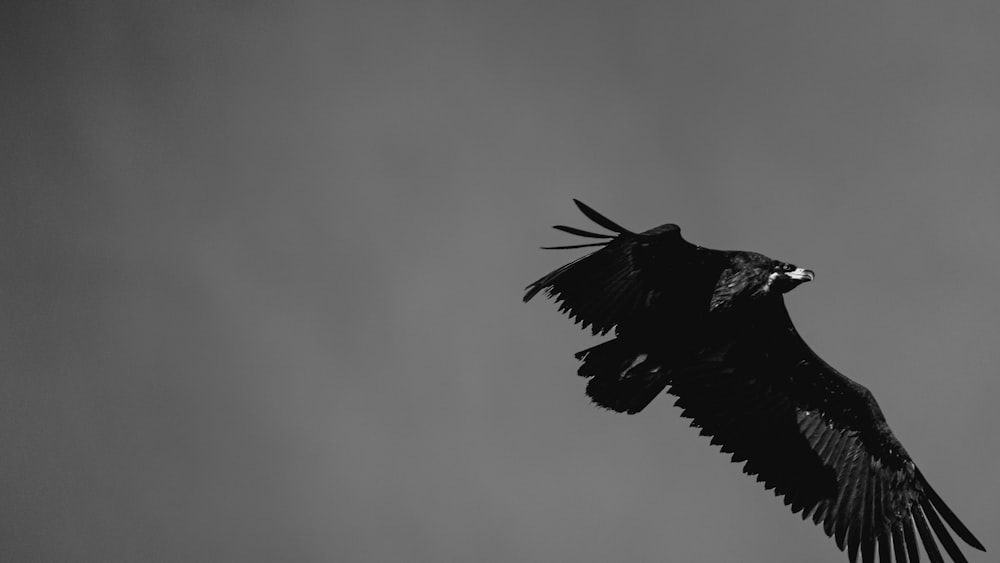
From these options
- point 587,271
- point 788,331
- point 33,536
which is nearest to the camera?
point 587,271

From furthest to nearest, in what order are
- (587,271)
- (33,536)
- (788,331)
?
(33,536) < (788,331) < (587,271)

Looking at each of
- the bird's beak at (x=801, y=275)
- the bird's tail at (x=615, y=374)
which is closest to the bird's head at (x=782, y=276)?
the bird's beak at (x=801, y=275)

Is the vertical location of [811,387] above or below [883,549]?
above

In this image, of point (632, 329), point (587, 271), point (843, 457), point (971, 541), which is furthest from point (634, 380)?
point (971, 541)

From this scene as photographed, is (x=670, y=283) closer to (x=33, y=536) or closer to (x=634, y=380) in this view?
(x=634, y=380)

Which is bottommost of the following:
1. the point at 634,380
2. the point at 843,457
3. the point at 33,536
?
the point at 33,536

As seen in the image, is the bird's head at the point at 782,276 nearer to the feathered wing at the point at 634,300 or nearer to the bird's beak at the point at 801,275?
the bird's beak at the point at 801,275

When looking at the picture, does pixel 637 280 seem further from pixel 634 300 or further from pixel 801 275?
pixel 801 275

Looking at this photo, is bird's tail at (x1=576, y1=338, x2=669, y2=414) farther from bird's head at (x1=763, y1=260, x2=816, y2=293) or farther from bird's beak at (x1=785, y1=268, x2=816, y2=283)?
Result: bird's beak at (x1=785, y1=268, x2=816, y2=283)
